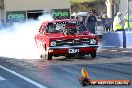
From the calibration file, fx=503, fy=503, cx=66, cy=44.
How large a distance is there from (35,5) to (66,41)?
50.0ft

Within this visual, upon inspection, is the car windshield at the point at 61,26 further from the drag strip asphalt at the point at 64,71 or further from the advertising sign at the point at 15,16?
the advertising sign at the point at 15,16

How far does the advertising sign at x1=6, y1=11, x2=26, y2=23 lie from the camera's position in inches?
1336

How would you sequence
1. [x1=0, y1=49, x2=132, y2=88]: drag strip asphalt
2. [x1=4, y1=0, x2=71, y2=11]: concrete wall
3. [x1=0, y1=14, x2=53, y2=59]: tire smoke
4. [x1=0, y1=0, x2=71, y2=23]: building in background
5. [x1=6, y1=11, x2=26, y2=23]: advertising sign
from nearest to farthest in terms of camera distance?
[x1=0, y1=49, x2=132, y2=88]: drag strip asphalt < [x1=0, y1=14, x2=53, y2=59]: tire smoke < [x1=4, y1=0, x2=71, y2=11]: concrete wall < [x1=0, y1=0, x2=71, y2=23]: building in background < [x1=6, y1=11, x2=26, y2=23]: advertising sign

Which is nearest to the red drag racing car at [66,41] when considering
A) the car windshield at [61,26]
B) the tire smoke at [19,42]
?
the car windshield at [61,26]

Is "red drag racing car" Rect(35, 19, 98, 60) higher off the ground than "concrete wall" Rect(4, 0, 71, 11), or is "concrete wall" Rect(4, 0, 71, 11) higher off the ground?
"concrete wall" Rect(4, 0, 71, 11)

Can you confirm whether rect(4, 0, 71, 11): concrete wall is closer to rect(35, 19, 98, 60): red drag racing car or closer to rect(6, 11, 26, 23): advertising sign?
rect(6, 11, 26, 23): advertising sign

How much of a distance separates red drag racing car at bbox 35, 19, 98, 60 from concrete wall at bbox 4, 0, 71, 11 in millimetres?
13860

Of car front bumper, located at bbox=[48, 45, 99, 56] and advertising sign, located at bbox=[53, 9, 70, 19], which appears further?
advertising sign, located at bbox=[53, 9, 70, 19]

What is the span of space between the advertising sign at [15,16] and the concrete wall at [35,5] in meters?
0.30

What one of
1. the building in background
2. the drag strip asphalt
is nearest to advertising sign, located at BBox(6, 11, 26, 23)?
the building in background

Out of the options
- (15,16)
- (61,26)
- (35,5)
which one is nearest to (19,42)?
(61,26)

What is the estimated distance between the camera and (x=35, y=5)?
110ft

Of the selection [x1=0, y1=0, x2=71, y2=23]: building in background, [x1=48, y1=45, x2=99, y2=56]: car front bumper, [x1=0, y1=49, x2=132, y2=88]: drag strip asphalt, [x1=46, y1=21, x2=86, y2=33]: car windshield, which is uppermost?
[x1=0, y1=0, x2=71, y2=23]: building in background

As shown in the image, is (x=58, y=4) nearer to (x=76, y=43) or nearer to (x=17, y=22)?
(x=17, y=22)
